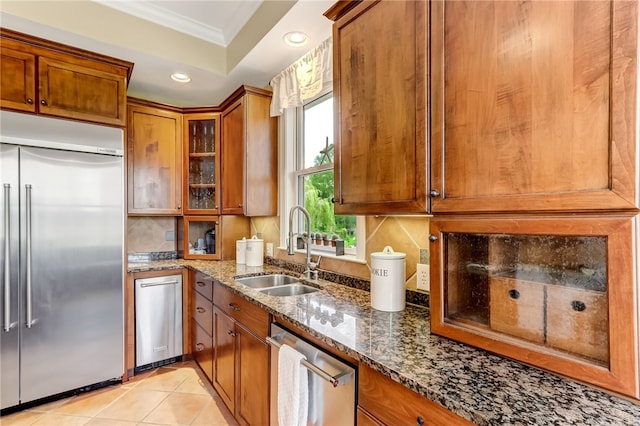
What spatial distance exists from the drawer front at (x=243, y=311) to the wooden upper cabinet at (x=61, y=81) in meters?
1.53

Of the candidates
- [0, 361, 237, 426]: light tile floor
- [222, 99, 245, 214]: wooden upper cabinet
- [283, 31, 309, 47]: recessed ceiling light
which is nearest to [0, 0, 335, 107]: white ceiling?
[283, 31, 309, 47]: recessed ceiling light

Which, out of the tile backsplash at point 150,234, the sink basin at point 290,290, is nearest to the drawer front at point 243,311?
the sink basin at point 290,290

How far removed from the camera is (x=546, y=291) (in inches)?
36.6

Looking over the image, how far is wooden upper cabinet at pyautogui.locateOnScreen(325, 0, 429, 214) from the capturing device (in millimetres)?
1164

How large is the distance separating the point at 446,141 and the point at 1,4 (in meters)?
2.53

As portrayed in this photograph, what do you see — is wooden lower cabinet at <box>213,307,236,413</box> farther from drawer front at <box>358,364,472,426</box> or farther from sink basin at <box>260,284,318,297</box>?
drawer front at <box>358,364,472,426</box>

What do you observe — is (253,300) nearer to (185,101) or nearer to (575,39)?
(575,39)

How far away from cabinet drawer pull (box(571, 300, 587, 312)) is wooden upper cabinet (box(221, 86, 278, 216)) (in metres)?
2.24

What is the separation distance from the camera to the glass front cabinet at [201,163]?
3.04 m

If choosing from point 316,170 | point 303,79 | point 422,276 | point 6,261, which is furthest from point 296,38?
point 6,261

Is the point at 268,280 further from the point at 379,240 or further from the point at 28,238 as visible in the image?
the point at 28,238

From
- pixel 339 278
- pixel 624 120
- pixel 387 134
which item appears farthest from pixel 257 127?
pixel 624 120

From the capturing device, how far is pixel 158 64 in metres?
2.43

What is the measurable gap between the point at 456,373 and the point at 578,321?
14.0 inches
